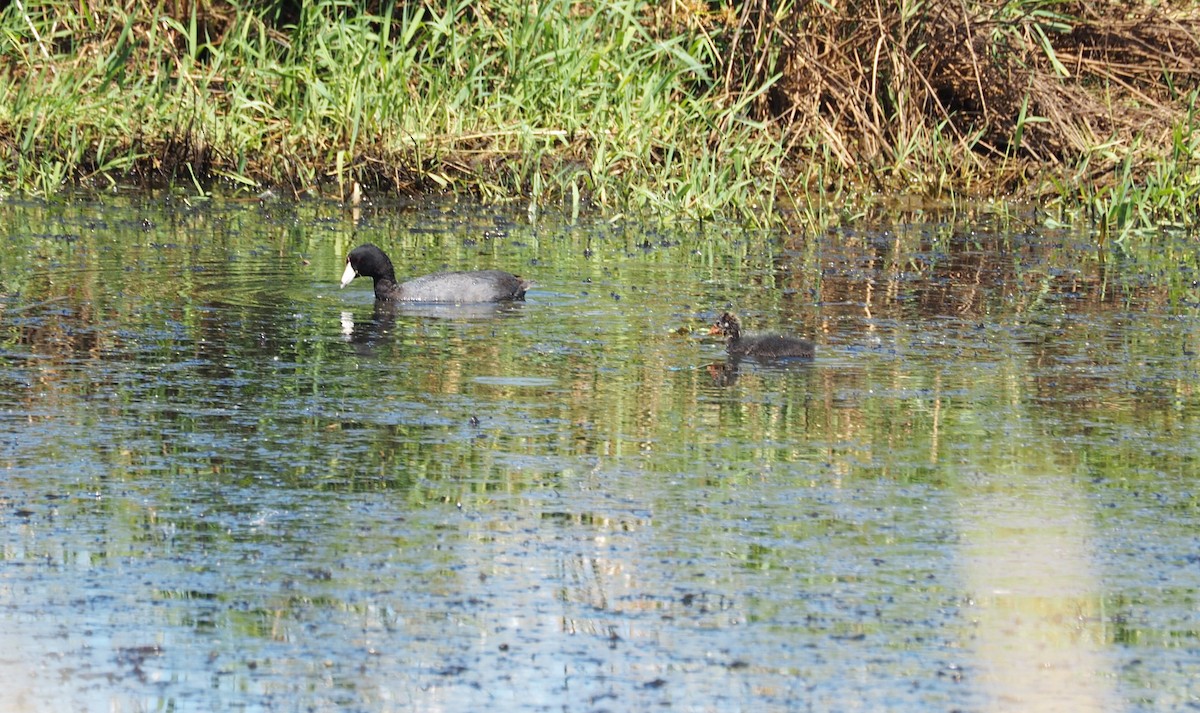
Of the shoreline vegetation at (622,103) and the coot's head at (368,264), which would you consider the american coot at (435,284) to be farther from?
the shoreline vegetation at (622,103)

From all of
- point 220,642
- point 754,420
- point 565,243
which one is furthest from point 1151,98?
point 220,642

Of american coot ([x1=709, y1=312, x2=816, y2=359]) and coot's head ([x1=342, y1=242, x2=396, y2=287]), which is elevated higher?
coot's head ([x1=342, y1=242, x2=396, y2=287])

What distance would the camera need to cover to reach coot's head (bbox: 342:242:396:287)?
419 inches

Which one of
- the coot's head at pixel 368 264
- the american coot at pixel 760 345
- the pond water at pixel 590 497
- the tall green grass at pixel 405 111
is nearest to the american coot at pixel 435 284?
the coot's head at pixel 368 264

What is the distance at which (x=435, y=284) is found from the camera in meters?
10.6

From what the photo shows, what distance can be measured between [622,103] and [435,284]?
17.0ft

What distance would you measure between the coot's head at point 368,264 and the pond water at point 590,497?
13cm

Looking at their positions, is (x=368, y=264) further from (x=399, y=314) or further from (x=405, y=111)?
(x=405, y=111)

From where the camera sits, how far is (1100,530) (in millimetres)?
5992

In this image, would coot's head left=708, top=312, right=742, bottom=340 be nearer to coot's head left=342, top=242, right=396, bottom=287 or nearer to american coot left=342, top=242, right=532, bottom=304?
american coot left=342, top=242, right=532, bottom=304

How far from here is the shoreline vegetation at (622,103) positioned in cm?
1488

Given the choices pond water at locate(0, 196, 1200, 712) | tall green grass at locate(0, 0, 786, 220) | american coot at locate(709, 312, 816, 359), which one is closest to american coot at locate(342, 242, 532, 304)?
pond water at locate(0, 196, 1200, 712)

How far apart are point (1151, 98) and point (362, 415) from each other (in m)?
11.6

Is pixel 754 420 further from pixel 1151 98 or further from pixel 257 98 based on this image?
pixel 1151 98
